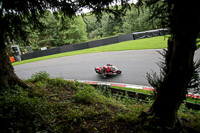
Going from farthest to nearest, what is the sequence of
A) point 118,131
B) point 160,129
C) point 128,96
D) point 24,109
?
1. point 128,96
2. point 24,109
3. point 118,131
4. point 160,129

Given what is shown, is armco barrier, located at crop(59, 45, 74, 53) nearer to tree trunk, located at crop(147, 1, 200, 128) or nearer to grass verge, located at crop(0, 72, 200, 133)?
grass verge, located at crop(0, 72, 200, 133)

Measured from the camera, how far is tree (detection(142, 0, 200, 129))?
1.99 metres

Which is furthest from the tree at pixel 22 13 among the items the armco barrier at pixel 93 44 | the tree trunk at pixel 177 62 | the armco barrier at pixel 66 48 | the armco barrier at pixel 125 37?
the armco barrier at pixel 125 37

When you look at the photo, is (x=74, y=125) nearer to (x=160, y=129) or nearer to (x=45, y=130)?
(x=45, y=130)

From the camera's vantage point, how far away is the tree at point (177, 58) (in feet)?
6.53

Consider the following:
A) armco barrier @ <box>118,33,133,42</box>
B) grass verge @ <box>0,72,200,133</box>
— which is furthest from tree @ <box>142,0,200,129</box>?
armco barrier @ <box>118,33,133,42</box>

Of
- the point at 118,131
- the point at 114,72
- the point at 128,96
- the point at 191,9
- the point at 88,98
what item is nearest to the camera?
the point at 191,9

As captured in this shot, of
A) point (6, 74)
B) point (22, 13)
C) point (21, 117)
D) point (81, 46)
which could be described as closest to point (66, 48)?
point (81, 46)

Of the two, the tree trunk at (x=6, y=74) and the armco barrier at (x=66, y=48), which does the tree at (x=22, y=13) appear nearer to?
the tree trunk at (x=6, y=74)

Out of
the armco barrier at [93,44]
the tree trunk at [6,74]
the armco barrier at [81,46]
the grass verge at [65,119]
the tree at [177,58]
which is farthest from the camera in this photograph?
the armco barrier at [81,46]

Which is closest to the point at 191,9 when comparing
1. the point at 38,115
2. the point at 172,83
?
the point at 172,83

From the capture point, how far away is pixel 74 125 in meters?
3.37

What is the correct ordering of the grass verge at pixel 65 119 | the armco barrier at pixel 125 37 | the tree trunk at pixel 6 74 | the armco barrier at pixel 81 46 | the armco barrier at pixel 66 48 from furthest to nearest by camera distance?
the armco barrier at pixel 125 37 < the armco barrier at pixel 81 46 < the armco barrier at pixel 66 48 < the tree trunk at pixel 6 74 < the grass verge at pixel 65 119

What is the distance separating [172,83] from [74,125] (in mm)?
2697
